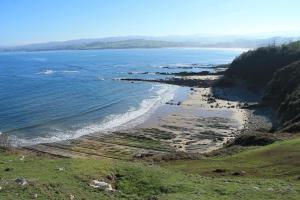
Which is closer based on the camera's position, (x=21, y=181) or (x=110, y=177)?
(x=21, y=181)

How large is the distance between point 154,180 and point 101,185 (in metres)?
2.97

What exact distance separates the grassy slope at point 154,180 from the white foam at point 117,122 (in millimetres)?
27945

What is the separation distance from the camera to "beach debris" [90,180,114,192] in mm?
22084

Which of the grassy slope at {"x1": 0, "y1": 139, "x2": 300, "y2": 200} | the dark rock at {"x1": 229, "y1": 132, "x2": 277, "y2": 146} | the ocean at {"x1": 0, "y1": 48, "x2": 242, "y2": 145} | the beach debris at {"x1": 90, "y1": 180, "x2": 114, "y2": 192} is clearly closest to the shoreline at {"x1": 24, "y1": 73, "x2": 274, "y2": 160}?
the ocean at {"x1": 0, "y1": 48, "x2": 242, "y2": 145}

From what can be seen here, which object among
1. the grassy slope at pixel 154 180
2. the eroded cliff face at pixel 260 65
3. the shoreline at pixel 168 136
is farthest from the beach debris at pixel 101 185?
the eroded cliff face at pixel 260 65

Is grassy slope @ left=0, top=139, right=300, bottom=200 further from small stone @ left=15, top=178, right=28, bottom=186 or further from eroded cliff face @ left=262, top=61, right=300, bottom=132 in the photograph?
eroded cliff face @ left=262, top=61, right=300, bottom=132

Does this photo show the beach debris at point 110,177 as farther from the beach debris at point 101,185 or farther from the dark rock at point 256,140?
the dark rock at point 256,140

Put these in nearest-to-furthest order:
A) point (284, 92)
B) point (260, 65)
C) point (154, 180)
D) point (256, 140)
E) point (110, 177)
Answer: point (154, 180) → point (110, 177) → point (256, 140) → point (284, 92) → point (260, 65)

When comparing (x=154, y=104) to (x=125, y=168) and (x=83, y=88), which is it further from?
(x=125, y=168)

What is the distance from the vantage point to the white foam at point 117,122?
57566mm

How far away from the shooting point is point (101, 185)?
22688 millimetres

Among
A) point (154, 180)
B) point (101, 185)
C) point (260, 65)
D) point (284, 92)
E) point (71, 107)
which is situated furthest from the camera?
point (260, 65)

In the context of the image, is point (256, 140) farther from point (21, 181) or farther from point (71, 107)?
point (71, 107)

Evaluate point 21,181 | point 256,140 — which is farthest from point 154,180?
point 256,140
